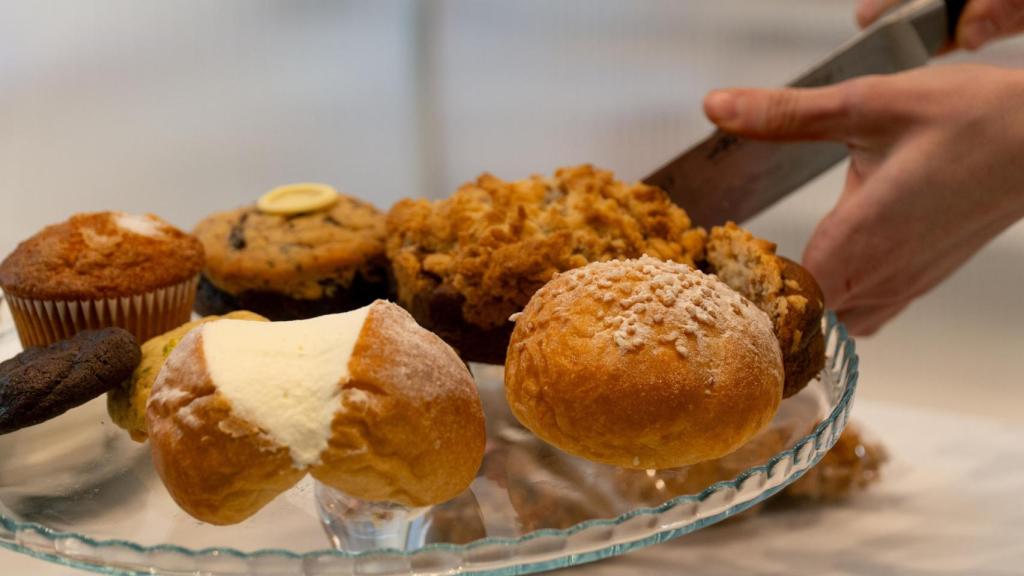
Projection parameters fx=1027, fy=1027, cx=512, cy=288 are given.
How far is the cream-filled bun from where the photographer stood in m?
0.96

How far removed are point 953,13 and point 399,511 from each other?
4.40ft

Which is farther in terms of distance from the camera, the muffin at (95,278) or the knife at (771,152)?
the knife at (771,152)

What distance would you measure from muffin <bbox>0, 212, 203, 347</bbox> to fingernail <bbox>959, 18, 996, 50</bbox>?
1.42 meters

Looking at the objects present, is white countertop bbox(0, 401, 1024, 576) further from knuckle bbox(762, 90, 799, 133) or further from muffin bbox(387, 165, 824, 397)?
knuckle bbox(762, 90, 799, 133)

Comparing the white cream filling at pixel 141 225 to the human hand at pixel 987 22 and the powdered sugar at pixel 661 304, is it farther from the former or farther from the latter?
the human hand at pixel 987 22

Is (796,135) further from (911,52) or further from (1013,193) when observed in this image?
(1013,193)

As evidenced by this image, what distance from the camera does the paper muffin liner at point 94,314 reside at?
4.87 feet

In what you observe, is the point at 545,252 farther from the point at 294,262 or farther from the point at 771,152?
the point at 771,152

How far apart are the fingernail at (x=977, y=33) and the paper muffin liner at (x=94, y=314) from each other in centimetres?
144

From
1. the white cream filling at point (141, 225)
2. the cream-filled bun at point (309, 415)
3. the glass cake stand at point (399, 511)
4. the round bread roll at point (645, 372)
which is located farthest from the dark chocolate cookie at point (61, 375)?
the round bread roll at point (645, 372)

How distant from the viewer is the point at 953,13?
1.80 meters

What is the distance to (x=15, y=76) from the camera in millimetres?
2533

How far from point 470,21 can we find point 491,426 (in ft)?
7.15

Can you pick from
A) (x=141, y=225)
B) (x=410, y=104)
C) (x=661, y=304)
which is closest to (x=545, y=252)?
(x=661, y=304)
